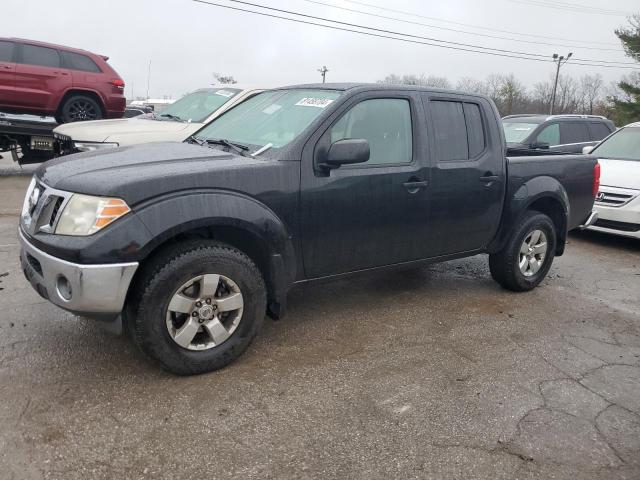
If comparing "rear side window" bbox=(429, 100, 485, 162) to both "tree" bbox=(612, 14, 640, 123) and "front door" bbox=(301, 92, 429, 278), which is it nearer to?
"front door" bbox=(301, 92, 429, 278)

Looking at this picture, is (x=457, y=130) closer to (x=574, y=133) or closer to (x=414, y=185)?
(x=414, y=185)

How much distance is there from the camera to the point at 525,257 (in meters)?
5.04

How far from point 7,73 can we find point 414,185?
341 inches

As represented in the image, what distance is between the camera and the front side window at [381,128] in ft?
12.5

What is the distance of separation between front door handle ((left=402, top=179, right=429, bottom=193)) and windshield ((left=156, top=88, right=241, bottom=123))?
171 inches

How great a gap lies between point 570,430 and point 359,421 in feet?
3.63

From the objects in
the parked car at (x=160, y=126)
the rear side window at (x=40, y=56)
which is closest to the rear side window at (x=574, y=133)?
the parked car at (x=160, y=126)

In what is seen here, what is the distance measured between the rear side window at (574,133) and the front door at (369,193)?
7.65m

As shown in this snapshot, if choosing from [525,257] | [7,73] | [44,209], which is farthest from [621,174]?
[7,73]

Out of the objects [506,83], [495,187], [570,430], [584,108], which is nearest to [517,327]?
[495,187]

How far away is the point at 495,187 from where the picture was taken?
179 inches

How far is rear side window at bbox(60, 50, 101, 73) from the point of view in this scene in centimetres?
1012

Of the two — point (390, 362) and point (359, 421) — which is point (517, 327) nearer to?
point (390, 362)

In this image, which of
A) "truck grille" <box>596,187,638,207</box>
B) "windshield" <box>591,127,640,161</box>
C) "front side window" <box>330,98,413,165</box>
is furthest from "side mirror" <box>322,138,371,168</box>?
"windshield" <box>591,127,640,161</box>
